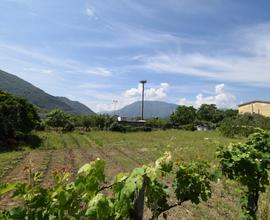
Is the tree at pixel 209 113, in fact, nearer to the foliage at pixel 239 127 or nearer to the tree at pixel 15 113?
the foliage at pixel 239 127

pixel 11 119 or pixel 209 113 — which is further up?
pixel 209 113

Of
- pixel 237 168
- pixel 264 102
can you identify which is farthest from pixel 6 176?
pixel 264 102

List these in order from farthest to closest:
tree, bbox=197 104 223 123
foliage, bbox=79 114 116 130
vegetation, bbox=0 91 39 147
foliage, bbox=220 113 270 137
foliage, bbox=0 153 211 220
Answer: tree, bbox=197 104 223 123
foliage, bbox=79 114 116 130
foliage, bbox=220 113 270 137
vegetation, bbox=0 91 39 147
foliage, bbox=0 153 211 220

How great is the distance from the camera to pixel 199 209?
9.76 metres

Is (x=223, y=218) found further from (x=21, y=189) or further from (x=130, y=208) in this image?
(x=21, y=189)

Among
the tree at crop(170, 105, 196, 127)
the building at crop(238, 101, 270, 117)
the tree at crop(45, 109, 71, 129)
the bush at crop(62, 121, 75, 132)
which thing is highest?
the building at crop(238, 101, 270, 117)

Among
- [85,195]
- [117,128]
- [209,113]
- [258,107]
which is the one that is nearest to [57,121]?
[117,128]

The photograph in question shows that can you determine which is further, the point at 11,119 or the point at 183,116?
the point at 183,116

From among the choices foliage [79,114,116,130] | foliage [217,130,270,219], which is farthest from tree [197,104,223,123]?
foliage [217,130,270,219]

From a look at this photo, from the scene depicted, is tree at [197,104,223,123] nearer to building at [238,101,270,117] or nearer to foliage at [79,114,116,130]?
building at [238,101,270,117]

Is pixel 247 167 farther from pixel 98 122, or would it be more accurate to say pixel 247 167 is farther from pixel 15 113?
pixel 98 122

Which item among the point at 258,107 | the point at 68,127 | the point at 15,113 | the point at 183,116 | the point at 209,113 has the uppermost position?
the point at 258,107

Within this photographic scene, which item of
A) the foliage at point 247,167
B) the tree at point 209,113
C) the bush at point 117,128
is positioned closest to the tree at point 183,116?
the tree at point 209,113

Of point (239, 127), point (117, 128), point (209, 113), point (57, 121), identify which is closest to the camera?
point (239, 127)
